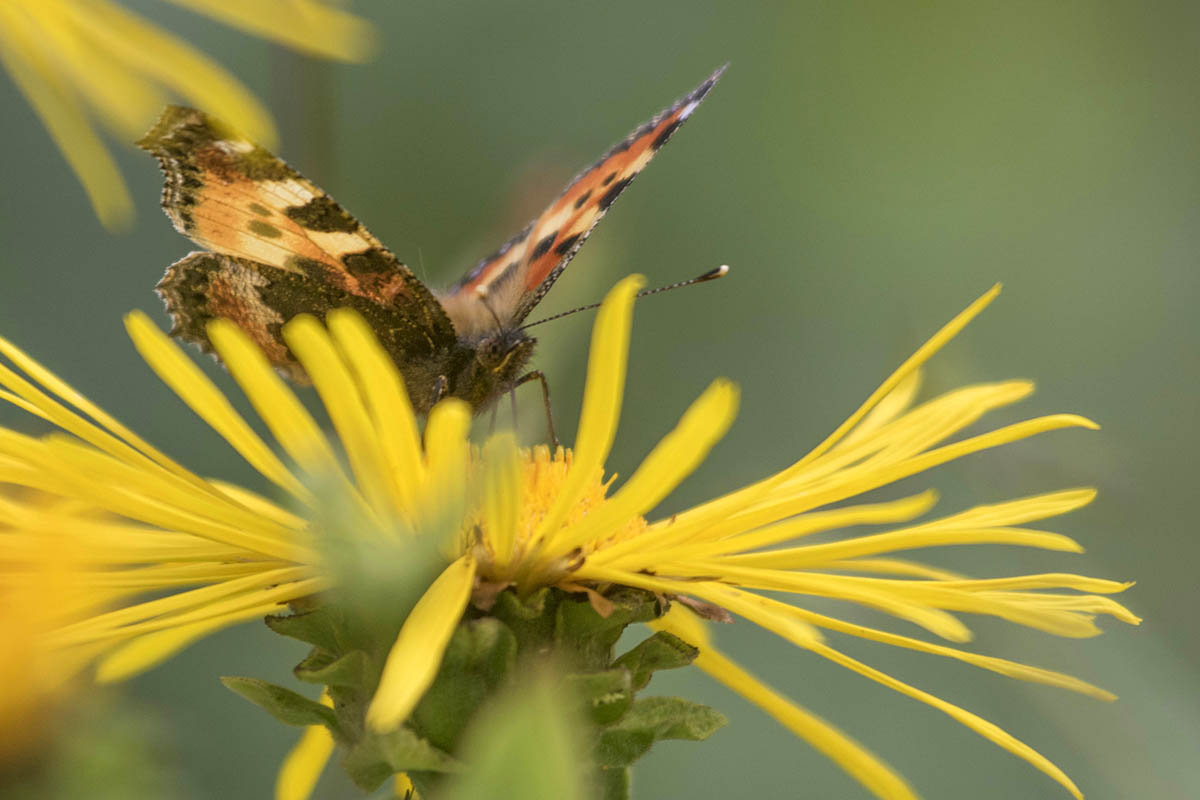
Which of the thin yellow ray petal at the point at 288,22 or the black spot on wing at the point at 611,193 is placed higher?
the black spot on wing at the point at 611,193

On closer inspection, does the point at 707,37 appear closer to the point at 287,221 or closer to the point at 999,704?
the point at 999,704

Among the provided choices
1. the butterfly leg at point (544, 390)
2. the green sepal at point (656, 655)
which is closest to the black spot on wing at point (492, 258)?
the butterfly leg at point (544, 390)

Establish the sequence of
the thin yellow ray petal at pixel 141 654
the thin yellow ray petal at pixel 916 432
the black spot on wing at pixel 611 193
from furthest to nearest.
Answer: the black spot on wing at pixel 611 193 < the thin yellow ray petal at pixel 916 432 < the thin yellow ray petal at pixel 141 654

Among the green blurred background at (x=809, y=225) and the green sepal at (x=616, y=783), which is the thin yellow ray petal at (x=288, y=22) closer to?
the green sepal at (x=616, y=783)

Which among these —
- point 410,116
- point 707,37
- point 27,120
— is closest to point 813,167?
point 707,37

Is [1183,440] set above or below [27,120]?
below

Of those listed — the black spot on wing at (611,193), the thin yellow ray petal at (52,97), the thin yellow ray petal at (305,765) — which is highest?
the black spot on wing at (611,193)

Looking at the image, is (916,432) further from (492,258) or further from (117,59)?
(492,258)
